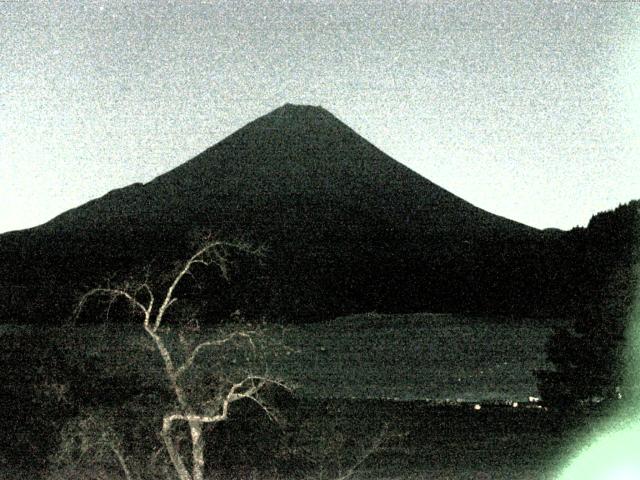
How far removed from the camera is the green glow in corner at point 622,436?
16.5 metres

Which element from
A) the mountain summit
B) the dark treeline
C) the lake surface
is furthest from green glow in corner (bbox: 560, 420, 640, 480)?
the mountain summit

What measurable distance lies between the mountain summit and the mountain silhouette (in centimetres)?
23

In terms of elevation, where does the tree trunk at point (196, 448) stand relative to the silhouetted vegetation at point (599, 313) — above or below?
above

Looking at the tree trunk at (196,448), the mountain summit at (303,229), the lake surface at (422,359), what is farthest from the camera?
the mountain summit at (303,229)

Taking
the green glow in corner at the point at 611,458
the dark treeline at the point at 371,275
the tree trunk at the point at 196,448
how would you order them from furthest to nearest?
1. the dark treeline at the point at 371,275
2. the green glow in corner at the point at 611,458
3. the tree trunk at the point at 196,448

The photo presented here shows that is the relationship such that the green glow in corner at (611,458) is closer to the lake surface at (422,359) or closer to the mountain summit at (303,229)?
the lake surface at (422,359)

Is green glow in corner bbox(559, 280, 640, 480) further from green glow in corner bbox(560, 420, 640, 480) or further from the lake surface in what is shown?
the lake surface

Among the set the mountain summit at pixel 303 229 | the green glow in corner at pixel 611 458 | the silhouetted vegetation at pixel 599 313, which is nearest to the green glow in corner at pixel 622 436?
the green glow in corner at pixel 611 458

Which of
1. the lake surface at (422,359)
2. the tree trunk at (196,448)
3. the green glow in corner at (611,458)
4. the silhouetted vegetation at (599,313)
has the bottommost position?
the lake surface at (422,359)

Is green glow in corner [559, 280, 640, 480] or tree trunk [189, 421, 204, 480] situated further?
green glow in corner [559, 280, 640, 480]

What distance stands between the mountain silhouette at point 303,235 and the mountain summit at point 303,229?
226 mm

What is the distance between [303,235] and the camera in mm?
114812

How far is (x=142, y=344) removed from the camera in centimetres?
1030

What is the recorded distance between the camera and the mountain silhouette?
71000 millimetres
